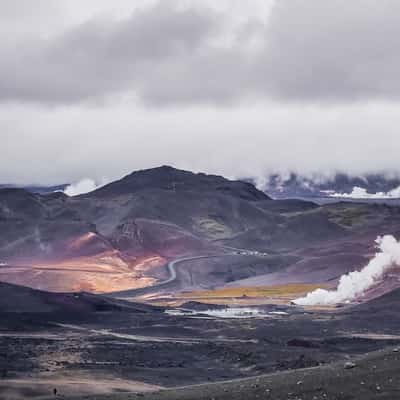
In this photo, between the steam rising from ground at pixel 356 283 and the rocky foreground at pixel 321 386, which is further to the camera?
the steam rising from ground at pixel 356 283

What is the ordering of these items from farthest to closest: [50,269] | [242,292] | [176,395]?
1. [50,269]
2. [242,292]
3. [176,395]

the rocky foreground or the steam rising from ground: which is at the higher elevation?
A: the steam rising from ground

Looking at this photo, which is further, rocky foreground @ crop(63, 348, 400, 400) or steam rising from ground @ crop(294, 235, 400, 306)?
steam rising from ground @ crop(294, 235, 400, 306)

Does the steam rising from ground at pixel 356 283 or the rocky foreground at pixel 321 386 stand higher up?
the steam rising from ground at pixel 356 283

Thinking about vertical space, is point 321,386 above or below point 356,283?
below

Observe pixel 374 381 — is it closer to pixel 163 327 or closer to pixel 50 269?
pixel 163 327

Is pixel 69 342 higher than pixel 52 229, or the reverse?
pixel 52 229

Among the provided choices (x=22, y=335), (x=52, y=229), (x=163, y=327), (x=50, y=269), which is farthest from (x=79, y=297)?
(x=52, y=229)

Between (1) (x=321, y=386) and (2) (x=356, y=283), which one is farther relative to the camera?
(2) (x=356, y=283)
